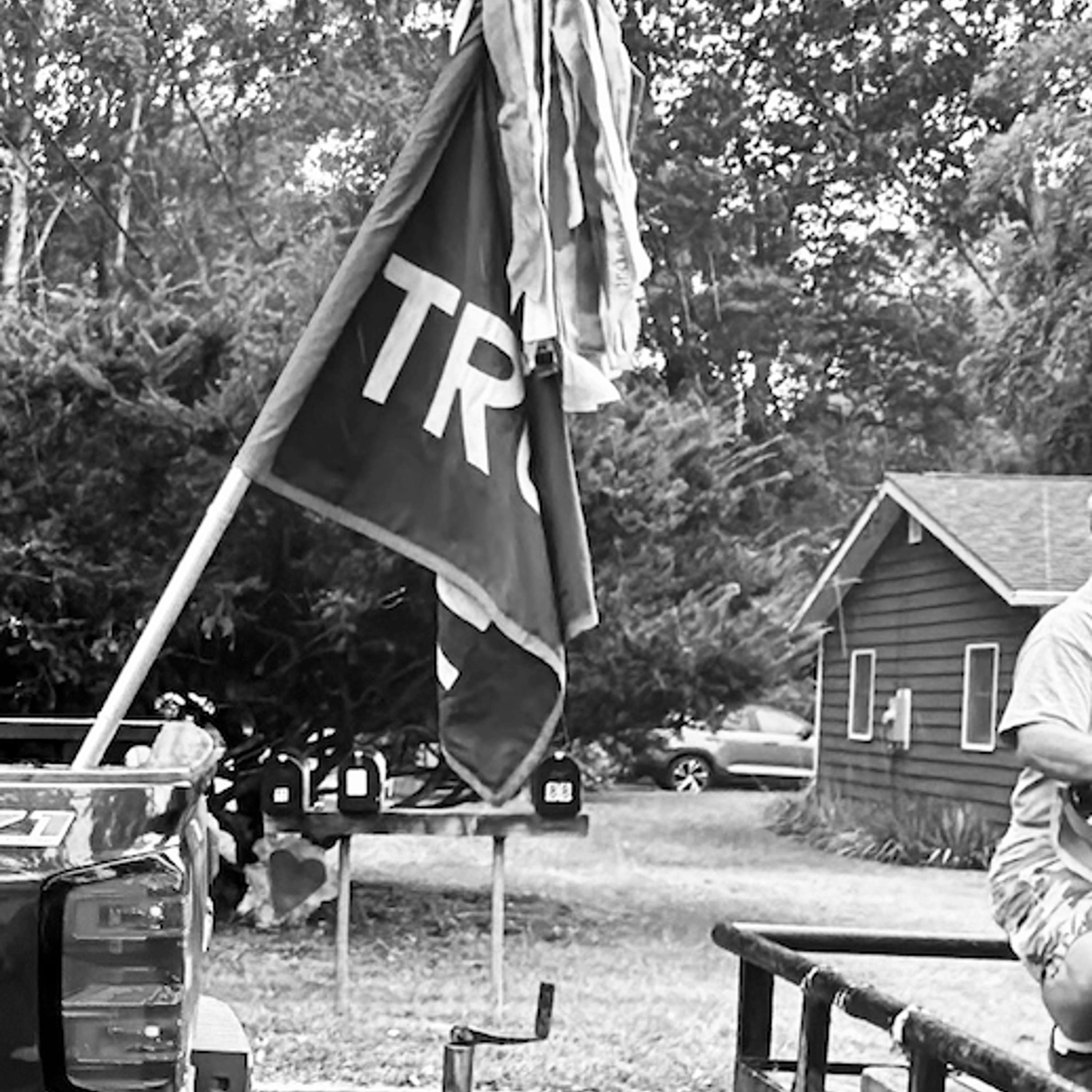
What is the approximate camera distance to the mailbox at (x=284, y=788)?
10273 mm

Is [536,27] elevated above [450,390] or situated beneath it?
elevated above

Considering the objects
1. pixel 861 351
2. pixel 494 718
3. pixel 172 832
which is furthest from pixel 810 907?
pixel 861 351

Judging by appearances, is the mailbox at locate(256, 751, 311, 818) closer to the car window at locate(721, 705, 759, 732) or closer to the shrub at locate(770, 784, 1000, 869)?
the shrub at locate(770, 784, 1000, 869)

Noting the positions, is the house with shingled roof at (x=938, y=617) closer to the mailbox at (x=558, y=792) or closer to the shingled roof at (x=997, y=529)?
the shingled roof at (x=997, y=529)

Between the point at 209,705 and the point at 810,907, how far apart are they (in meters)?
5.43

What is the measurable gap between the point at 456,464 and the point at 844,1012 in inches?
52.6

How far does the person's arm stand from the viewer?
11.9 ft

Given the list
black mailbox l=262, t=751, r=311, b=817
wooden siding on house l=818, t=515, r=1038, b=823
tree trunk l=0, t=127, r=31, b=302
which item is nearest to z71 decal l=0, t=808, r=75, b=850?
black mailbox l=262, t=751, r=311, b=817

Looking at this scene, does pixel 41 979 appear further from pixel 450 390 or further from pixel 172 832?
pixel 450 390

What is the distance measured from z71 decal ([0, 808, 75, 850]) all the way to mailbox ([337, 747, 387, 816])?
24.8 feet

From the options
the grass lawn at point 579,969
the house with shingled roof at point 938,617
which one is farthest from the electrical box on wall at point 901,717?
the grass lawn at point 579,969

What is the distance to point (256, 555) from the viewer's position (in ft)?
37.8

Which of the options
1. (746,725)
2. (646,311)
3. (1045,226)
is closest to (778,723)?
(746,725)

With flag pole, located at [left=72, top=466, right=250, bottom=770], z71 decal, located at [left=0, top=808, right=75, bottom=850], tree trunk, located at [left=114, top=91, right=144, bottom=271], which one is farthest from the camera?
tree trunk, located at [left=114, top=91, right=144, bottom=271]
